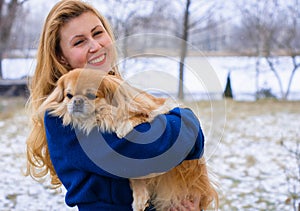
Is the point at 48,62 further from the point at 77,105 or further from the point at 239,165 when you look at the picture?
the point at 239,165

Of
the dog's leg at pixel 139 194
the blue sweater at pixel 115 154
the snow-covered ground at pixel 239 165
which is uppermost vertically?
the blue sweater at pixel 115 154

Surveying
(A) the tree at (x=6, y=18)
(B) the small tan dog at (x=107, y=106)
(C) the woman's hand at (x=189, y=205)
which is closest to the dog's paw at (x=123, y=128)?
(B) the small tan dog at (x=107, y=106)

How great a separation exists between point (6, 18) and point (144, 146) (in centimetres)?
1473

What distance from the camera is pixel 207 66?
1724 mm

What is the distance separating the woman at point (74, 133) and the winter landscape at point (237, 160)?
239mm

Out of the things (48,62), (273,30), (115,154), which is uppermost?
(48,62)

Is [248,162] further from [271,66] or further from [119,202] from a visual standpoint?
[271,66]

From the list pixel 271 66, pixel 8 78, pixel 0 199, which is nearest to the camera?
pixel 0 199

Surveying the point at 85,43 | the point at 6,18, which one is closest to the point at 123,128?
the point at 85,43

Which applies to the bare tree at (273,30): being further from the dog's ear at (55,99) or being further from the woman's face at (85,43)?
the dog's ear at (55,99)

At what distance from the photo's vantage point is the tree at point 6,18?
1495 centimetres

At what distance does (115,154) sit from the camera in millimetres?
1606

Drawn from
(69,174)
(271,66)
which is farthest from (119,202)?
(271,66)

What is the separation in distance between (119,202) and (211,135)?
46 cm
